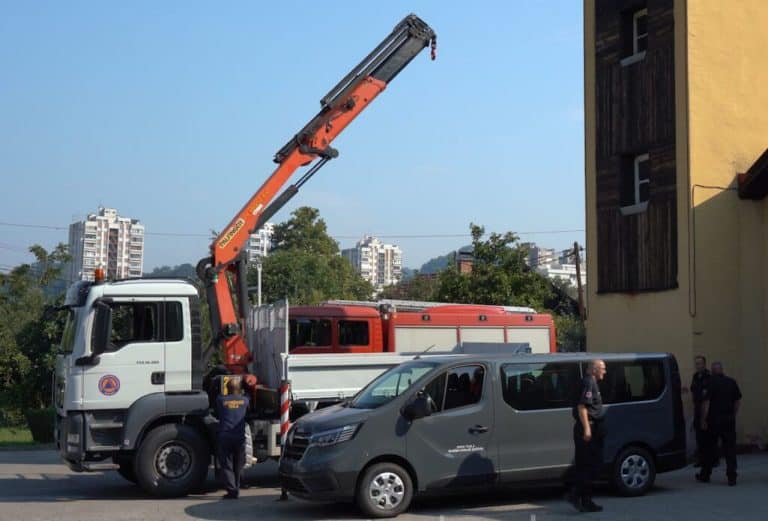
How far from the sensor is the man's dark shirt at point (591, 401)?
11.4 meters

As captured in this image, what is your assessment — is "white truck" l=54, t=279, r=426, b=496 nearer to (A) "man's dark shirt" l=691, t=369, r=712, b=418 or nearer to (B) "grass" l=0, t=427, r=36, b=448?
(A) "man's dark shirt" l=691, t=369, r=712, b=418

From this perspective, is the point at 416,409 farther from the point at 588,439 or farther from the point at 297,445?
the point at 588,439

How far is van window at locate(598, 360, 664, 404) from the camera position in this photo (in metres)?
12.4

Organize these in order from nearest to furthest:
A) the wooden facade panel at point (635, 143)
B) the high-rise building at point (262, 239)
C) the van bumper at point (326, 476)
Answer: the van bumper at point (326, 476), the wooden facade panel at point (635, 143), the high-rise building at point (262, 239)

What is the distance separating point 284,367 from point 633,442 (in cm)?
483

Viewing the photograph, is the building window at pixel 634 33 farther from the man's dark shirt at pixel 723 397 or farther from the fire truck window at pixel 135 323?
the fire truck window at pixel 135 323

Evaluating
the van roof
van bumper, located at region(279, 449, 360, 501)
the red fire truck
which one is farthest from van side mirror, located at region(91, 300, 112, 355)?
the van roof

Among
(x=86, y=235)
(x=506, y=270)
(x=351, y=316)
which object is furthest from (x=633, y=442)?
(x=86, y=235)

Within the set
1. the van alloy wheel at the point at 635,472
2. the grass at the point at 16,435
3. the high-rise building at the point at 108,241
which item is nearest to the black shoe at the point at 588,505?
the van alloy wheel at the point at 635,472

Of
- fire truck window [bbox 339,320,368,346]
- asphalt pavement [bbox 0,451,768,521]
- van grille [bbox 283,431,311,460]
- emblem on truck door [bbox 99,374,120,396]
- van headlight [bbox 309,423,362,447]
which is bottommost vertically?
asphalt pavement [bbox 0,451,768,521]

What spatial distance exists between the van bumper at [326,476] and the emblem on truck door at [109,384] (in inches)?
126

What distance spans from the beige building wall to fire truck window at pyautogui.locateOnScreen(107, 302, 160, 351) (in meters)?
9.43

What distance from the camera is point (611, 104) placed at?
19.1 m

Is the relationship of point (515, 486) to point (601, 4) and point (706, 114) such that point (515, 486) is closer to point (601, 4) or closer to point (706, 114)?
point (706, 114)
